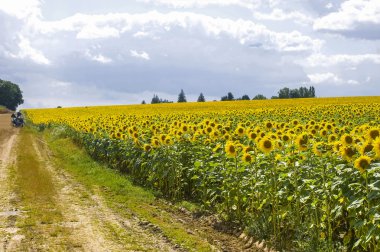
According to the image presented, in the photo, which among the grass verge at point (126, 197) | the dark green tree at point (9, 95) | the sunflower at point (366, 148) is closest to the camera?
the sunflower at point (366, 148)

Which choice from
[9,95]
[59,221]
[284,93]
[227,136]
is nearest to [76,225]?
[59,221]

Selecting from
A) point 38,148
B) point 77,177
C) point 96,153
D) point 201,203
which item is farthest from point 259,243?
point 38,148

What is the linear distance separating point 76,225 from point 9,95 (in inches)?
5142

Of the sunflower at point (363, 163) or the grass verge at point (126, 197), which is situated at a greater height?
the sunflower at point (363, 163)

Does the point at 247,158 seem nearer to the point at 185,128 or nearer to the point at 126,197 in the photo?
the point at 126,197

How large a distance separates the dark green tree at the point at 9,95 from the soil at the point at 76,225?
410 feet

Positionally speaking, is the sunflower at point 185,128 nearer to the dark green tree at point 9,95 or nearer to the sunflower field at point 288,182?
the sunflower field at point 288,182

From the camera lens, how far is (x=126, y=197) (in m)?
12.7

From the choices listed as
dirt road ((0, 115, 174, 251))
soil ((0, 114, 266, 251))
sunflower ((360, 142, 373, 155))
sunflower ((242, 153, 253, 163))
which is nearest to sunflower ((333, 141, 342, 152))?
sunflower ((360, 142, 373, 155))

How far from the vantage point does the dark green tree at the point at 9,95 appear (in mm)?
132250

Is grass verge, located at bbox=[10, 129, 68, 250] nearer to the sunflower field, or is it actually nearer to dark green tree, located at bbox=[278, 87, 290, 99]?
the sunflower field

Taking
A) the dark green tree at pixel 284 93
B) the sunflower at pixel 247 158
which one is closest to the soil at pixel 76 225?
the sunflower at pixel 247 158

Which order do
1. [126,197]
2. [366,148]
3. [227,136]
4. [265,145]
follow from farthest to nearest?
[126,197], [227,136], [265,145], [366,148]

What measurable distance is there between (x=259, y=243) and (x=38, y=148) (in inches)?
719
